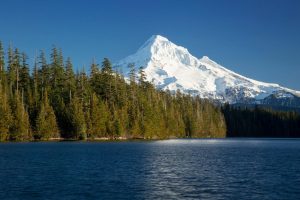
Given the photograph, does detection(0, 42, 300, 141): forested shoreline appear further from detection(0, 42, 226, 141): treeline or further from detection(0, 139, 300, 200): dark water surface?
detection(0, 139, 300, 200): dark water surface

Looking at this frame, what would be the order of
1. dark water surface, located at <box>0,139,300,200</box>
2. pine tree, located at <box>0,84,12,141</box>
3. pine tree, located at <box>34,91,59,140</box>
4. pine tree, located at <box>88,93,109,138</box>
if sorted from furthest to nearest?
pine tree, located at <box>88,93,109,138</box>
pine tree, located at <box>34,91,59,140</box>
pine tree, located at <box>0,84,12,141</box>
dark water surface, located at <box>0,139,300,200</box>

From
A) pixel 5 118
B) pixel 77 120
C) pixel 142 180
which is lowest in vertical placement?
pixel 142 180

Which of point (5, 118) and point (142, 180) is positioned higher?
point (5, 118)

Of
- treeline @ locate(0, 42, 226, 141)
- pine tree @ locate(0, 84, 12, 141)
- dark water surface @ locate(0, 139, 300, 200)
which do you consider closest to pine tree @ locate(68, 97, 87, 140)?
treeline @ locate(0, 42, 226, 141)

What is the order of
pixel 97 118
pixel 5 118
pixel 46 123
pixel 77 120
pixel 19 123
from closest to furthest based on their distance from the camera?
1. pixel 5 118
2. pixel 19 123
3. pixel 46 123
4. pixel 77 120
5. pixel 97 118

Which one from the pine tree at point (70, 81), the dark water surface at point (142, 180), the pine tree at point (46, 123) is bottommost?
the dark water surface at point (142, 180)

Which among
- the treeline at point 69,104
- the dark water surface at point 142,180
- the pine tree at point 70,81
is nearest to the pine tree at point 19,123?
the treeline at point 69,104

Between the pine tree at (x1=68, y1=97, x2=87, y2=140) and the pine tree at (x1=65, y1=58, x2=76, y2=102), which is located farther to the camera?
the pine tree at (x1=65, y1=58, x2=76, y2=102)

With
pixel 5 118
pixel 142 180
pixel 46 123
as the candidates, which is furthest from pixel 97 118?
pixel 142 180

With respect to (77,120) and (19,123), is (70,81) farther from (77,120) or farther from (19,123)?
(19,123)

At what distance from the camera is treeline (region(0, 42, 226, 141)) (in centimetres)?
12238

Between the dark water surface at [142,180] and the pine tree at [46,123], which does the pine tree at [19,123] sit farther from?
the dark water surface at [142,180]

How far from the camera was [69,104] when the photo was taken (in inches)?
5256

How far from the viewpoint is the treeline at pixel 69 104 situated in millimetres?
122375
